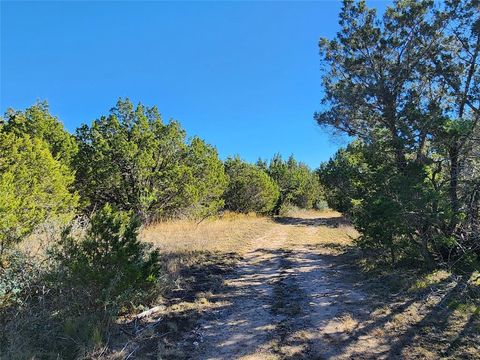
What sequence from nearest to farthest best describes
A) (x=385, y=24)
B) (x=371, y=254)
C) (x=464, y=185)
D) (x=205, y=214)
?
(x=464, y=185) < (x=385, y=24) < (x=371, y=254) < (x=205, y=214)

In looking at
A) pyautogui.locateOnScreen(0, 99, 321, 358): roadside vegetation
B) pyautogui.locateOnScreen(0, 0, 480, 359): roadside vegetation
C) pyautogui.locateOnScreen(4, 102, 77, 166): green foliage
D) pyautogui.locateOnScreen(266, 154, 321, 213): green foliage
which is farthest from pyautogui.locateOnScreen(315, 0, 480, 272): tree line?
pyautogui.locateOnScreen(266, 154, 321, 213): green foliage

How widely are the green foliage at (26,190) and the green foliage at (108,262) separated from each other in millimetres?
1029

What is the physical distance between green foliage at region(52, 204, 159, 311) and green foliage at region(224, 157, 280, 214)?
1886cm

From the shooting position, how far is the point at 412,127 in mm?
7133

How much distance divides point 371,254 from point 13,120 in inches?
506

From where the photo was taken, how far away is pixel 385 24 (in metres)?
8.77

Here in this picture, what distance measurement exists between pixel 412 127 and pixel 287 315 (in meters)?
4.70

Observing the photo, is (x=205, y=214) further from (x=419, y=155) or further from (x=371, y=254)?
(x=419, y=155)

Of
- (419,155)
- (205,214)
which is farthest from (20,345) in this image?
(205,214)

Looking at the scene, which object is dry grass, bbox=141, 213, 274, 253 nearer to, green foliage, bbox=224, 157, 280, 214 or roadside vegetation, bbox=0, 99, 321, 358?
roadside vegetation, bbox=0, 99, 321, 358

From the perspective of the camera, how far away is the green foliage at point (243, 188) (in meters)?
24.1

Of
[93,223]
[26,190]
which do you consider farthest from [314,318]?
[26,190]

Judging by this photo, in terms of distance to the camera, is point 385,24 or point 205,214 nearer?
point 385,24

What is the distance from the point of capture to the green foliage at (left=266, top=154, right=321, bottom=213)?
3253 centimetres
